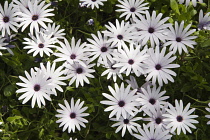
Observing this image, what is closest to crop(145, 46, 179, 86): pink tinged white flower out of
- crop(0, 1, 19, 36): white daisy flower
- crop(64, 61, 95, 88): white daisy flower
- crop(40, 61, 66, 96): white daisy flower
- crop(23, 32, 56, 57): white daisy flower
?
crop(64, 61, 95, 88): white daisy flower

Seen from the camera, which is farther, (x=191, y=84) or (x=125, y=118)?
(x=191, y=84)

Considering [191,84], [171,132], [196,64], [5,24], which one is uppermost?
[5,24]

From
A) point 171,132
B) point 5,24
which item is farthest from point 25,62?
point 171,132

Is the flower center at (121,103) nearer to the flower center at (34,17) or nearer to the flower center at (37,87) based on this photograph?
the flower center at (37,87)

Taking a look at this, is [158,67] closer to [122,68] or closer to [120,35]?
[122,68]

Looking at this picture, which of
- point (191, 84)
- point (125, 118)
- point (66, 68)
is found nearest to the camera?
point (125, 118)

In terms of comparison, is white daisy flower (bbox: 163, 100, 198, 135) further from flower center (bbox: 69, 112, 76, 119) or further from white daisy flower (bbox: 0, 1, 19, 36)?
white daisy flower (bbox: 0, 1, 19, 36)

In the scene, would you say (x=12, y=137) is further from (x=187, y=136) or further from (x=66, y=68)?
(x=187, y=136)
